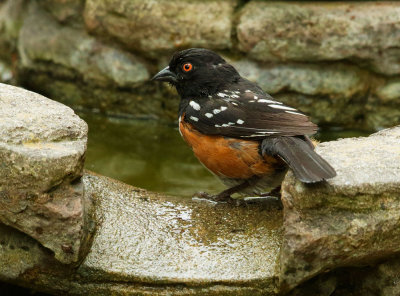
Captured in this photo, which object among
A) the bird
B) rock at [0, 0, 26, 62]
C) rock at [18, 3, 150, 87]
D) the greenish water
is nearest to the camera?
the bird

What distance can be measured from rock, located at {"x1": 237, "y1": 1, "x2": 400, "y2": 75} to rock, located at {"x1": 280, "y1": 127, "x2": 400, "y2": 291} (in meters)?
2.70

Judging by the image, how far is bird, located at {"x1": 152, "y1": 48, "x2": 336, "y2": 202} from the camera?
322 centimetres

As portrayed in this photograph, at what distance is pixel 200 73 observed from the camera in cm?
384

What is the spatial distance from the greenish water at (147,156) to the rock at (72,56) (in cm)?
38

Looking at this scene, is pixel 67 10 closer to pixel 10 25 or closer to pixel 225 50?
pixel 10 25

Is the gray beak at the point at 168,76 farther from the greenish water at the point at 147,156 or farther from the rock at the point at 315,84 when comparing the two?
the rock at the point at 315,84

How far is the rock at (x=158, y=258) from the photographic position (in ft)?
8.70

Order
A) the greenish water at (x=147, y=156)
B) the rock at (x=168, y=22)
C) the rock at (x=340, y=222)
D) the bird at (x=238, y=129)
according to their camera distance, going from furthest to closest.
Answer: the rock at (x=168, y=22) → the greenish water at (x=147, y=156) → the bird at (x=238, y=129) → the rock at (x=340, y=222)

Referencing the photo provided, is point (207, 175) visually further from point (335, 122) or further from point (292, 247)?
point (292, 247)

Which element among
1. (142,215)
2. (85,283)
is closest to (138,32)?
(142,215)

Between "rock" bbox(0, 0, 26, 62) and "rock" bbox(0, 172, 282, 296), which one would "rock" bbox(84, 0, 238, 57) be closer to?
"rock" bbox(0, 0, 26, 62)

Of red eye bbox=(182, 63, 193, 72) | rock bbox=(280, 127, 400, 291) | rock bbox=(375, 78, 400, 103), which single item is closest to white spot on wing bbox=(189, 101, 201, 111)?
red eye bbox=(182, 63, 193, 72)

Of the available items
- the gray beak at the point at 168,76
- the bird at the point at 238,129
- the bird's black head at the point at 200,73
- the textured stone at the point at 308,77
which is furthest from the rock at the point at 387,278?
the textured stone at the point at 308,77

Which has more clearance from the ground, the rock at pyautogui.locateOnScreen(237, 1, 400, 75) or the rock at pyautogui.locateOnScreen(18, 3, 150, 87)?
the rock at pyautogui.locateOnScreen(237, 1, 400, 75)
